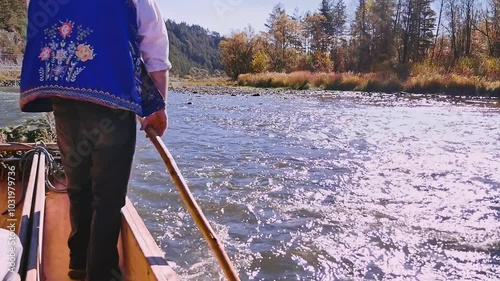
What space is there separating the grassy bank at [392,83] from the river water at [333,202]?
13.0 m

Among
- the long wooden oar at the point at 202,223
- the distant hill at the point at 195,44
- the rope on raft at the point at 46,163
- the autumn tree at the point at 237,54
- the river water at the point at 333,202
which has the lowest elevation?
the river water at the point at 333,202

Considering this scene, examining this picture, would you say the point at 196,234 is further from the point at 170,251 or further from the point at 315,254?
the point at 315,254

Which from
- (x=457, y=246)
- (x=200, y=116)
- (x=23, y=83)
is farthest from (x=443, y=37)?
(x=23, y=83)

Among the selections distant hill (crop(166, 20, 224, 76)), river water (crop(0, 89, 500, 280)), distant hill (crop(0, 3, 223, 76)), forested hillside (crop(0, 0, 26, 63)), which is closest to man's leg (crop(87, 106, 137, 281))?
river water (crop(0, 89, 500, 280))

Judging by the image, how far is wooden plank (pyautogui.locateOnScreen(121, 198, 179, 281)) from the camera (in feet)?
6.16

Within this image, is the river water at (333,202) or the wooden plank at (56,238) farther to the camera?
the river water at (333,202)

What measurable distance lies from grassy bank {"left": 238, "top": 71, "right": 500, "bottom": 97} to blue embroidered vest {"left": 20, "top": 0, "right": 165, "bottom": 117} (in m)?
22.5

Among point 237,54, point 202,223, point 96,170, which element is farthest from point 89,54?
point 237,54

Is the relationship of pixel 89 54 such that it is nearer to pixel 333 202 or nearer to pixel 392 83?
pixel 333 202

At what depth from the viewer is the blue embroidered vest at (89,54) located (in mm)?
1708

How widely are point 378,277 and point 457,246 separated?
1.02m

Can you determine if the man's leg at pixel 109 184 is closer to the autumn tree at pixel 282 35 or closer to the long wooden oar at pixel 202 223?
the long wooden oar at pixel 202 223

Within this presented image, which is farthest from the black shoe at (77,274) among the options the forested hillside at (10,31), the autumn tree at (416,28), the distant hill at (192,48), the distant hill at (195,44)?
the distant hill at (195,44)

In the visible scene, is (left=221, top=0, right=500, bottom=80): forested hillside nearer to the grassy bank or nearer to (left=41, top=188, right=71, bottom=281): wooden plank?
the grassy bank
